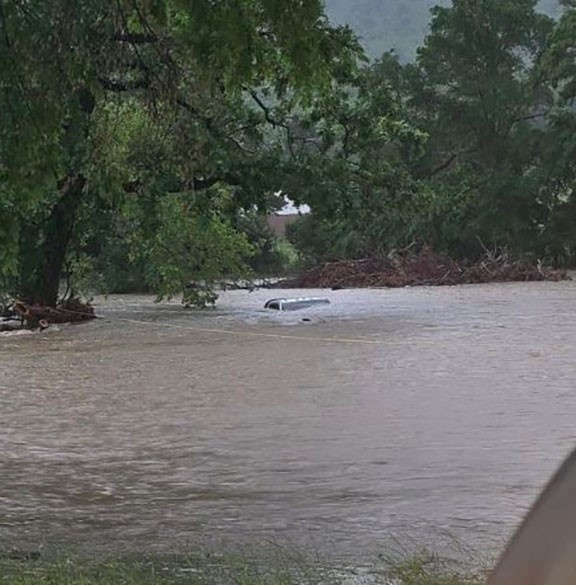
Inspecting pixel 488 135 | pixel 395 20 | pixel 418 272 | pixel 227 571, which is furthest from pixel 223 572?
pixel 395 20

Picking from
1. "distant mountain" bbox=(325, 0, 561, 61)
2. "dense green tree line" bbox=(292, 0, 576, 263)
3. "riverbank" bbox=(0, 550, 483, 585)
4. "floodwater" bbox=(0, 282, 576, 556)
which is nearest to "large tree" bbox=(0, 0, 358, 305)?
"floodwater" bbox=(0, 282, 576, 556)

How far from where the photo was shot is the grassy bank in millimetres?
3979

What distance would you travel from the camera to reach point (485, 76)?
39969 millimetres

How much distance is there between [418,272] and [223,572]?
102ft

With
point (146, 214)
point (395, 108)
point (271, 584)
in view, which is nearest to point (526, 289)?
point (395, 108)

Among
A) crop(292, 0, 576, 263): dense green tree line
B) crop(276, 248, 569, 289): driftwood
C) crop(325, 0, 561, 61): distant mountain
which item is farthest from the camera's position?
crop(325, 0, 561, 61): distant mountain

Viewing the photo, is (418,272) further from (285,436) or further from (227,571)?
(227,571)

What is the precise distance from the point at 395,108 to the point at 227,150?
3746mm

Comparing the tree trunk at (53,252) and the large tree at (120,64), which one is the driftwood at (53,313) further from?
the large tree at (120,64)

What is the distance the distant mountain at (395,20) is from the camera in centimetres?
4278

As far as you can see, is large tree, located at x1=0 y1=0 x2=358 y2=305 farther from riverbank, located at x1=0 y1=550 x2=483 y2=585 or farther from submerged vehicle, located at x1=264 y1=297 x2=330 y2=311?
submerged vehicle, located at x1=264 y1=297 x2=330 y2=311

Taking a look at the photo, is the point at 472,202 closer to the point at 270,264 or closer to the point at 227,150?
the point at 270,264

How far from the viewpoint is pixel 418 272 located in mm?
35031

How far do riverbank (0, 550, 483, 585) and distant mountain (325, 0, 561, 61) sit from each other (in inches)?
1498
